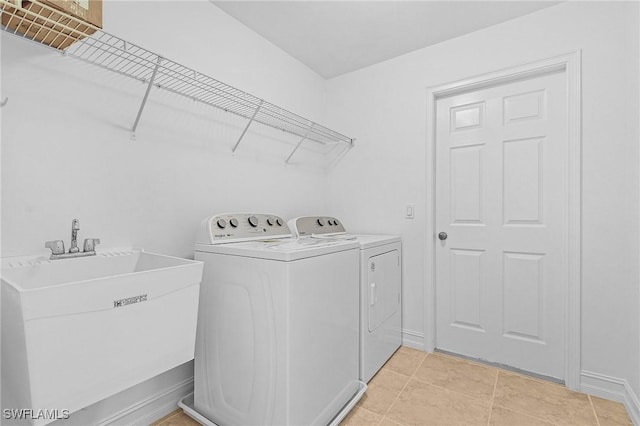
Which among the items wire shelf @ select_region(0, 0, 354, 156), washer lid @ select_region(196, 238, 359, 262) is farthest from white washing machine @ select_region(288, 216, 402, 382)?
wire shelf @ select_region(0, 0, 354, 156)

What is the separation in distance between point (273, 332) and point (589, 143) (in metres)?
2.07

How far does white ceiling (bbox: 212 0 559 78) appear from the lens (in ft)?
6.21

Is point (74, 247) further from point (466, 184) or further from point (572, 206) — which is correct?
point (572, 206)

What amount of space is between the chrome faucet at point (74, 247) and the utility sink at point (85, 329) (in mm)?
24

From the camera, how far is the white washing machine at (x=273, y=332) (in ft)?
4.16

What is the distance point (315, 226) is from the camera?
7.48 ft

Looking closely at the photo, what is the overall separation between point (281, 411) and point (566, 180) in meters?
2.07

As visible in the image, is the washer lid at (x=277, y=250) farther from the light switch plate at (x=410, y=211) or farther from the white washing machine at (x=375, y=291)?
the light switch plate at (x=410, y=211)

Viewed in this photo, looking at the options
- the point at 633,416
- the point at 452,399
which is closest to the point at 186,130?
the point at 452,399

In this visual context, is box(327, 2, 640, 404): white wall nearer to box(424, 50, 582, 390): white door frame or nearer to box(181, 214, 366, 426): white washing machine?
box(424, 50, 582, 390): white door frame

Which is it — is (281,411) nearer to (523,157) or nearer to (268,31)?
(523,157)

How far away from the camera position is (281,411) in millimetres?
1251

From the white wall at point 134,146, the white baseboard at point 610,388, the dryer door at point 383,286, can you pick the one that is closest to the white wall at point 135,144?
the white wall at point 134,146

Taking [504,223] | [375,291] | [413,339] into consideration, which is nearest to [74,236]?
[375,291]
